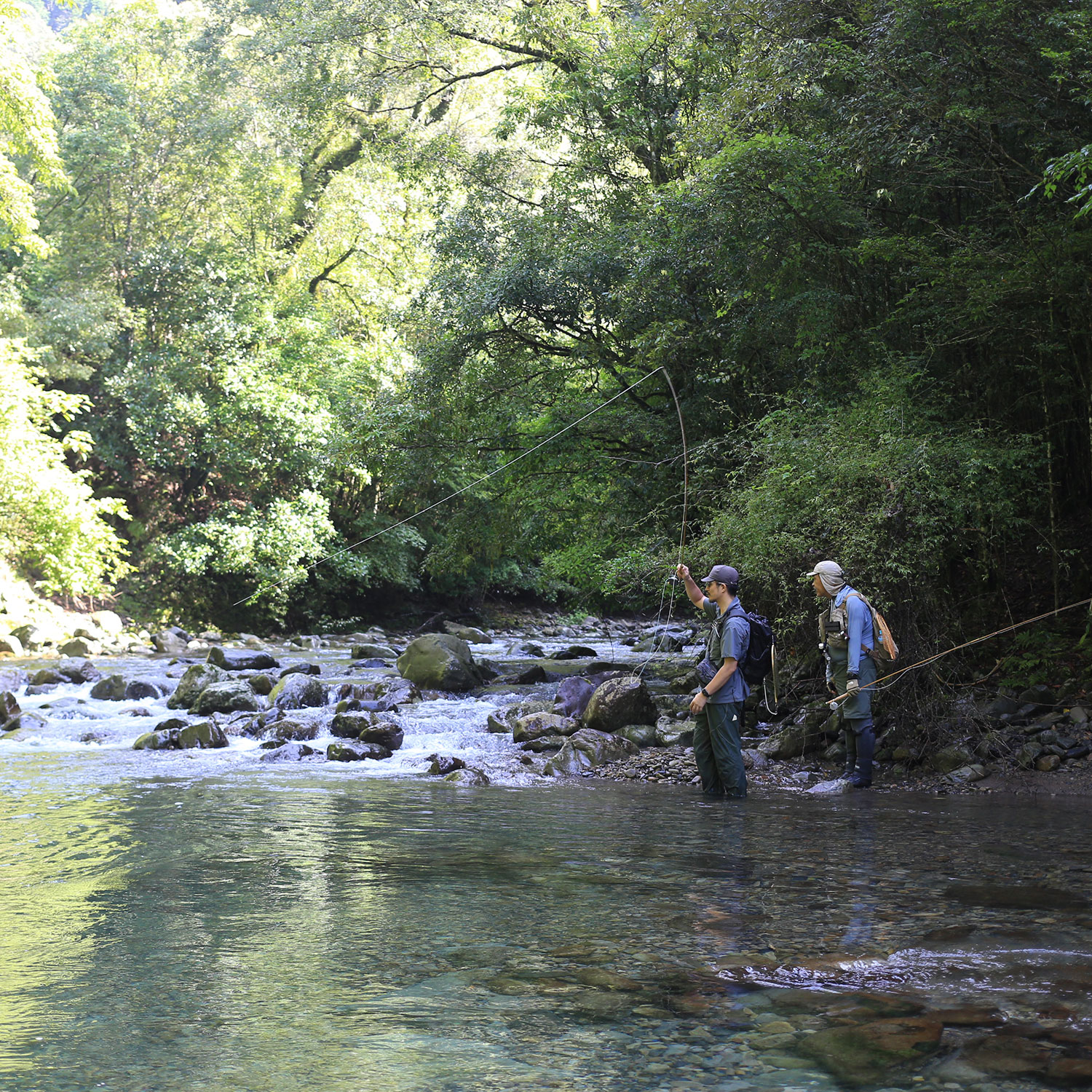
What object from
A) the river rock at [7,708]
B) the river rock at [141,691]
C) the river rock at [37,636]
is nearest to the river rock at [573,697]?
the river rock at [141,691]

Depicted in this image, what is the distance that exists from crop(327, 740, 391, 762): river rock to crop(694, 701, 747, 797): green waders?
12.4ft

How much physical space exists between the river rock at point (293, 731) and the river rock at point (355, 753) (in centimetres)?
98

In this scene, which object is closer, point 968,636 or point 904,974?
point 904,974

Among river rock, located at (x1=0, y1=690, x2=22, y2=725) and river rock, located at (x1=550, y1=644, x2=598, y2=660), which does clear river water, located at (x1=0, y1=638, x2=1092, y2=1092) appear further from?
river rock, located at (x1=550, y1=644, x2=598, y2=660)

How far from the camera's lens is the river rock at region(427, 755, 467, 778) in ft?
30.2

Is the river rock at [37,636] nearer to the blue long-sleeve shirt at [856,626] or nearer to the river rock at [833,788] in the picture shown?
the river rock at [833,788]

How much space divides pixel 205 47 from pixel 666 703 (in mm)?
23535

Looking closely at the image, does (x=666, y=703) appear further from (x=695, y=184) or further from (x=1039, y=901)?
(x=1039, y=901)

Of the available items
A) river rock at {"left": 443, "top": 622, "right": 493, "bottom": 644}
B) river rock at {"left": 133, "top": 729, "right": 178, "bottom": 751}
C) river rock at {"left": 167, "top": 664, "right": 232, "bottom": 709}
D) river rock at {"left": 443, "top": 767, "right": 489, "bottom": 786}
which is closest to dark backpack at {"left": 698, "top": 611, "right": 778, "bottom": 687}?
river rock at {"left": 443, "top": 767, "right": 489, "bottom": 786}

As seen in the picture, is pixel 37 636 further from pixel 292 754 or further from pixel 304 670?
pixel 292 754

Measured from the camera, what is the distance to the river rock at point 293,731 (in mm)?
11234

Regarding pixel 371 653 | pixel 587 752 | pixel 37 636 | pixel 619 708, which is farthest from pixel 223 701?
pixel 37 636

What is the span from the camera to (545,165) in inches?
744

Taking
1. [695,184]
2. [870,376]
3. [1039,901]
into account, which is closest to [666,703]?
[870,376]
